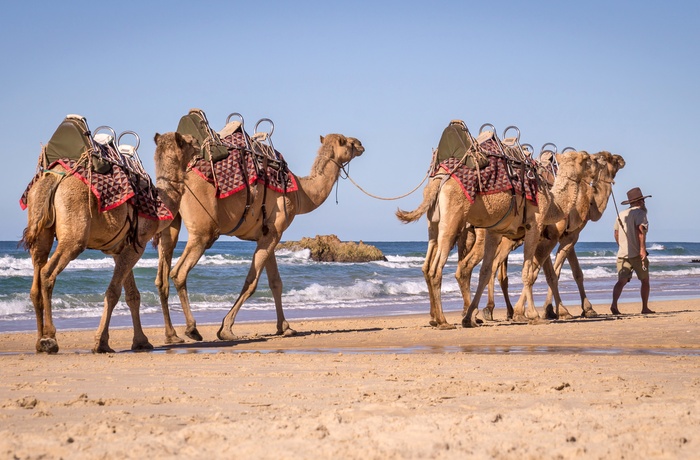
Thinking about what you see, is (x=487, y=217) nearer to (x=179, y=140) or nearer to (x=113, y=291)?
→ (x=179, y=140)

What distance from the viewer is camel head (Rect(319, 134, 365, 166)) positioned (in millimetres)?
14352

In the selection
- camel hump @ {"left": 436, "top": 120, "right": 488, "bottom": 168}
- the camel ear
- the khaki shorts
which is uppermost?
camel hump @ {"left": 436, "top": 120, "right": 488, "bottom": 168}

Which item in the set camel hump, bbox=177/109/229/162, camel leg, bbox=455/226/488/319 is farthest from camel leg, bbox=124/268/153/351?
camel leg, bbox=455/226/488/319

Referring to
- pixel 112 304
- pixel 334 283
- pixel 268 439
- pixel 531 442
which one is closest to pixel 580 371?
pixel 531 442

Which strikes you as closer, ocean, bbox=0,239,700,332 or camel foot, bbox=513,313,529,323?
camel foot, bbox=513,313,529,323

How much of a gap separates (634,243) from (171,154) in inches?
373

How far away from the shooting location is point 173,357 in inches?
389

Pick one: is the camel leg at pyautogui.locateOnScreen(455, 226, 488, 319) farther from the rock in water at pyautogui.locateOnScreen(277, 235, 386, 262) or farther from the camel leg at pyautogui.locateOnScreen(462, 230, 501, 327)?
the rock in water at pyautogui.locateOnScreen(277, 235, 386, 262)

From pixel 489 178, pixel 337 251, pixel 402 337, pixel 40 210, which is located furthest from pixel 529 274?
pixel 337 251

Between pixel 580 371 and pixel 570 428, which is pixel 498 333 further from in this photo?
pixel 570 428

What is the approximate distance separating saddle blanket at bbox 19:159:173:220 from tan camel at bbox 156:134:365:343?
113cm

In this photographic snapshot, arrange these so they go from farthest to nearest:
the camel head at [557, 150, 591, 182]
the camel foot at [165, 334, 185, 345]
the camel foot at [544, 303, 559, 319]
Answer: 1. the camel foot at [544, 303, 559, 319]
2. the camel head at [557, 150, 591, 182]
3. the camel foot at [165, 334, 185, 345]

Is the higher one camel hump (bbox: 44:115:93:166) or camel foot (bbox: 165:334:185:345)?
camel hump (bbox: 44:115:93:166)

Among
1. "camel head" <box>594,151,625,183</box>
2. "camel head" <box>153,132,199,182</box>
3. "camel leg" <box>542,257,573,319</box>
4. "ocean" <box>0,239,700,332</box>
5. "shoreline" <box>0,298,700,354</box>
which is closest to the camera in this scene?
"camel head" <box>153,132,199,182</box>
